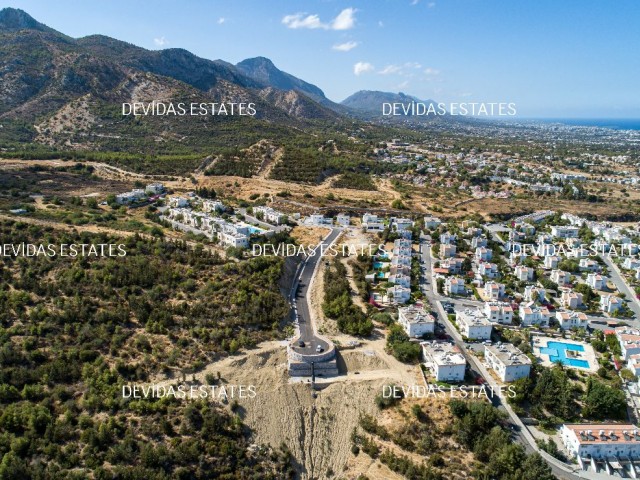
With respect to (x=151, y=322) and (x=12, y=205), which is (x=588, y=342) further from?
(x=12, y=205)

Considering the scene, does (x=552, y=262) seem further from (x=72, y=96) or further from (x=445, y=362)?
(x=72, y=96)

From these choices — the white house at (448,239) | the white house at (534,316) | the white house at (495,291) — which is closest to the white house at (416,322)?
the white house at (534,316)

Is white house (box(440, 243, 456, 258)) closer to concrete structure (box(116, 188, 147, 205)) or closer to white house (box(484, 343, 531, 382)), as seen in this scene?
white house (box(484, 343, 531, 382))

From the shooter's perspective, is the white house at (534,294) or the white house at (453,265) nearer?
the white house at (534,294)

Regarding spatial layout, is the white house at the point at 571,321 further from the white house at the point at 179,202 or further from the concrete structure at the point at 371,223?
the white house at the point at 179,202

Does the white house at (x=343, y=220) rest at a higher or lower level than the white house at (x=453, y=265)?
higher

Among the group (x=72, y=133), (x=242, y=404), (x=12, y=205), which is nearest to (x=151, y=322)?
(x=242, y=404)

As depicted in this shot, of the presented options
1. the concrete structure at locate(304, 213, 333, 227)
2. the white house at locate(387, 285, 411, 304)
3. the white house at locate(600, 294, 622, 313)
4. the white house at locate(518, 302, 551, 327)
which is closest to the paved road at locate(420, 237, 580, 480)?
the white house at locate(387, 285, 411, 304)
